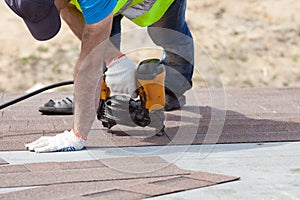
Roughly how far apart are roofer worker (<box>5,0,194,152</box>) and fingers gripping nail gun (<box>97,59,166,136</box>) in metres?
0.07

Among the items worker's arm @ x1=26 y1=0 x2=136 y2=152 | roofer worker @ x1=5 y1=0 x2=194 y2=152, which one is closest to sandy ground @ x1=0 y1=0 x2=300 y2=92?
roofer worker @ x1=5 y1=0 x2=194 y2=152

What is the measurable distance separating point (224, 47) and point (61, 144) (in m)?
4.57

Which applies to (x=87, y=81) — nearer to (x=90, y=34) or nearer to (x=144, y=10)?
(x=90, y=34)

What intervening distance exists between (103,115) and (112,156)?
→ 52 cm

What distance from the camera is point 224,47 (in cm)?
797

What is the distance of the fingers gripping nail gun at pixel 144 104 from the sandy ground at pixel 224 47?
100 inches

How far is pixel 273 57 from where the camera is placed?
777cm

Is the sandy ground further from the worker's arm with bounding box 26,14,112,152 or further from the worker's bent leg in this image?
the worker's arm with bounding box 26,14,112,152

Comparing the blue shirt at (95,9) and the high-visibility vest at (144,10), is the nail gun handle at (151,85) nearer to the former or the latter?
the high-visibility vest at (144,10)

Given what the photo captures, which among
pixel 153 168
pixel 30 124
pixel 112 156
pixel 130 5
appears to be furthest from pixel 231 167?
pixel 30 124

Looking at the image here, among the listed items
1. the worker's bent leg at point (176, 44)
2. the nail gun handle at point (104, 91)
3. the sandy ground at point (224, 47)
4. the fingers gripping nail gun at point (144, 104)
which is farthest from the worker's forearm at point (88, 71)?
the sandy ground at point (224, 47)

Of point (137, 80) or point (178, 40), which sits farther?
point (178, 40)

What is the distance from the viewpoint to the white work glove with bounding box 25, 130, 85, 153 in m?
3.63

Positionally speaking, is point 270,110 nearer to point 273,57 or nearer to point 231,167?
point 231,167
